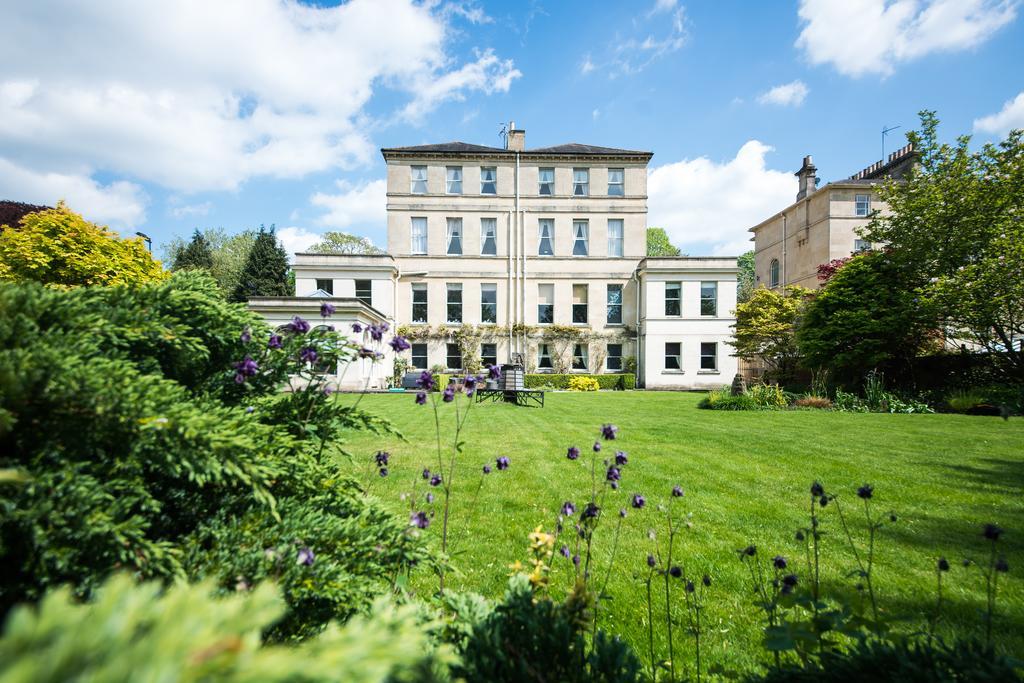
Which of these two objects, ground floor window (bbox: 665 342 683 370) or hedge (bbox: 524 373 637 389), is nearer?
hedge (bbox: 524 373 637 389)

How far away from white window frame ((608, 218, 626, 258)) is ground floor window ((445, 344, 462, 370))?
11.5 meters

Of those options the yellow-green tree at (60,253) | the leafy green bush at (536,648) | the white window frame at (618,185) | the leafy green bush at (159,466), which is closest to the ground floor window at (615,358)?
the white window frame at (618,185)

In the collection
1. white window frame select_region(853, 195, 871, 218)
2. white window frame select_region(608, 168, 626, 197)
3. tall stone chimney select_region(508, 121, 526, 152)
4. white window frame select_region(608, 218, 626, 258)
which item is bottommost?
white window frame select_region(608, 218, 626, 258)

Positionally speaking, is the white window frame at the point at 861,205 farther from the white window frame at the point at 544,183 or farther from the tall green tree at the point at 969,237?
the white window frame at the point at 544,183

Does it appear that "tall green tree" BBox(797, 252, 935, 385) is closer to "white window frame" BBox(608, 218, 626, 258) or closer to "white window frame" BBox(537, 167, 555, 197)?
"white window frame" BBox(608, 218, 626, 258)

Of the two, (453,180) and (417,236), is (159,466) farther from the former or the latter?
(453,180)

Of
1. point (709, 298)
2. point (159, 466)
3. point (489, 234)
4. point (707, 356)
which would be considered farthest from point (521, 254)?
point (159, 466)

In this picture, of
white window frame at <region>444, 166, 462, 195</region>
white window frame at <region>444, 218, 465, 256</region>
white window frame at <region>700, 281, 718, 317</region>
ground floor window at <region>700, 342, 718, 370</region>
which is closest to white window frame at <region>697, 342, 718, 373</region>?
ground floor window at <region>700, 342, 718, 370</region>

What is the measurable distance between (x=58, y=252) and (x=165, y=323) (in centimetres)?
2157

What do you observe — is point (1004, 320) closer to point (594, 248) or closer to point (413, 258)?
point (594, 248)

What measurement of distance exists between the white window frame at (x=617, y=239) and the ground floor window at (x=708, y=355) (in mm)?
7636

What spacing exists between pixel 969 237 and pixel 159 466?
22.1 m

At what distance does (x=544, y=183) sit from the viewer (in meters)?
28.0

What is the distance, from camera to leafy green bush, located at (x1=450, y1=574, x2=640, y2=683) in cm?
126
